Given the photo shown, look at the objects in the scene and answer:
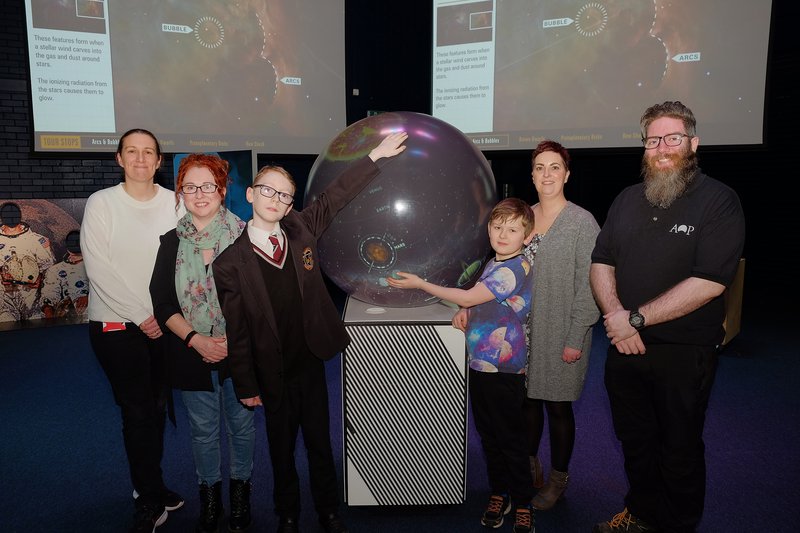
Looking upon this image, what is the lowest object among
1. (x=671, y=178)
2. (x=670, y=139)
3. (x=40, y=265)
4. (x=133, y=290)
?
(x=40, y=265)

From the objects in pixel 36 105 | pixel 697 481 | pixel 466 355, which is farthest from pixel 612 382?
pixel 36 105

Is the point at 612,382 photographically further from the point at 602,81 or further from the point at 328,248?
the point at 602,81

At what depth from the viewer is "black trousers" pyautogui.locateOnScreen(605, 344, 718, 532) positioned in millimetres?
1761

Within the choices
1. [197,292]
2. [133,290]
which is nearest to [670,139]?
[197,292]

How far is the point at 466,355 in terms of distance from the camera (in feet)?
6.75

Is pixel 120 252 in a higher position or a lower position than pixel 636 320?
higher

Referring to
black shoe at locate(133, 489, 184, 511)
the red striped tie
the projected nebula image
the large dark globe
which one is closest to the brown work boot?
the large dark globe

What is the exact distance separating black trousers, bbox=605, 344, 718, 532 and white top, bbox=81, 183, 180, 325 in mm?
1807

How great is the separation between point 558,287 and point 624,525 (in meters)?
0.99

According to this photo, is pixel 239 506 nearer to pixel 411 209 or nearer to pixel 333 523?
pixel 333 523

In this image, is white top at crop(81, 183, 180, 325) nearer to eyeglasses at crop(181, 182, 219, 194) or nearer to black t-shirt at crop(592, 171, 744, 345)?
eyeglasses at crop(181, 182, 219, 194)

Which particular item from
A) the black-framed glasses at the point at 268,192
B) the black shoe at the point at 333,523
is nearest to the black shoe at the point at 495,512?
the black shoe at the point at 333,523

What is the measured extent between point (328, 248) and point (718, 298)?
1.38 m

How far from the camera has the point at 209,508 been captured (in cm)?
207
